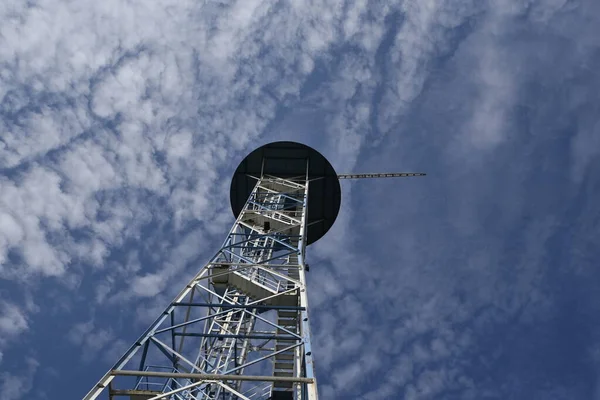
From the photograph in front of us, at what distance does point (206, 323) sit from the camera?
21.1 meters

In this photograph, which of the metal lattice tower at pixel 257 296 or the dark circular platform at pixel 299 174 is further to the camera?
the dark circular platform at pixel 299 174

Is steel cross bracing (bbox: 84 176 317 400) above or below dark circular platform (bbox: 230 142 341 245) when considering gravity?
below

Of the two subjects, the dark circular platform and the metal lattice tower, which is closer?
the metal lattice tower

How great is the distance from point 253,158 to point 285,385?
2070 cm

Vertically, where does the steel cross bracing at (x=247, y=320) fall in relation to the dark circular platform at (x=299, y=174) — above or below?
below

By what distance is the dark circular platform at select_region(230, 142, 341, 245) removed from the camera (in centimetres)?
3578

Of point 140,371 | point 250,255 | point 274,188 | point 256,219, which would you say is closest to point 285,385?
point 140,371

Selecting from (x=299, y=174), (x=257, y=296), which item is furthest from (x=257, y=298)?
(x=299, y=174)

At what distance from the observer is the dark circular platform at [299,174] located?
3578 centimetres

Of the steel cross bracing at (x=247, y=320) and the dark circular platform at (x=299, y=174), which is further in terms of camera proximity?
the dark circular platform at (x=299, y=174)

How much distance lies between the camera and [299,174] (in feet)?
120

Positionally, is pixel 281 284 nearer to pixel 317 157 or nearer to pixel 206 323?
pixel 206 323

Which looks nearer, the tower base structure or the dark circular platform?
the tower base structure

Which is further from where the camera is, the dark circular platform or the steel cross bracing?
the dark circular platform
